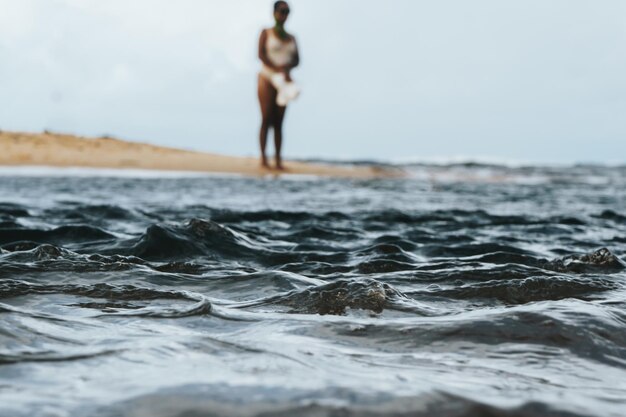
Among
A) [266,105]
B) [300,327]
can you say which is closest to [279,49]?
[266,105]

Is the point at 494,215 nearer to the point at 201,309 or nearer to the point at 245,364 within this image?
the point at 201,309

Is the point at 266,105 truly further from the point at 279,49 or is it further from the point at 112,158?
the point at 112,158

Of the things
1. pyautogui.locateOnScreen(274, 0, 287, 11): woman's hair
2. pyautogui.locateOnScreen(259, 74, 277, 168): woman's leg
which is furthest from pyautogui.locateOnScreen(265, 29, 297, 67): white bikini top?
pyautogui.locateOnScreen(259, 74, 277, 168): woman's leg

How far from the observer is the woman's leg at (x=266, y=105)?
14.6m

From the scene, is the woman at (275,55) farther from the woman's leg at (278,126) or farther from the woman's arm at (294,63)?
the woman's leg at (278,126)

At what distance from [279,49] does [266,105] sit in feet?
4.92

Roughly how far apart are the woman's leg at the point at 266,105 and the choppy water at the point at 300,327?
1046 cm

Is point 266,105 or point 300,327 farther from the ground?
point 266,105

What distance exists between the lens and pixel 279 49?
45.3 ft

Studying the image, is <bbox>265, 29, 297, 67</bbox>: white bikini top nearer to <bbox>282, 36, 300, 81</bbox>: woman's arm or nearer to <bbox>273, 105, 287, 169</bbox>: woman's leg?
<bbox>282, 36, 300, 81</bbox>: woman's arm

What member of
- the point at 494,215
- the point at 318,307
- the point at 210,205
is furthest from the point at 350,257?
the point at 210,205

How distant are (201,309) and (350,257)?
63.9 inches

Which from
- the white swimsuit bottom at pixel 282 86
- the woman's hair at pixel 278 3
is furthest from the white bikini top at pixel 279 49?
the woman's hair at pixel 278 3

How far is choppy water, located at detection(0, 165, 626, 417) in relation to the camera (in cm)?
137
